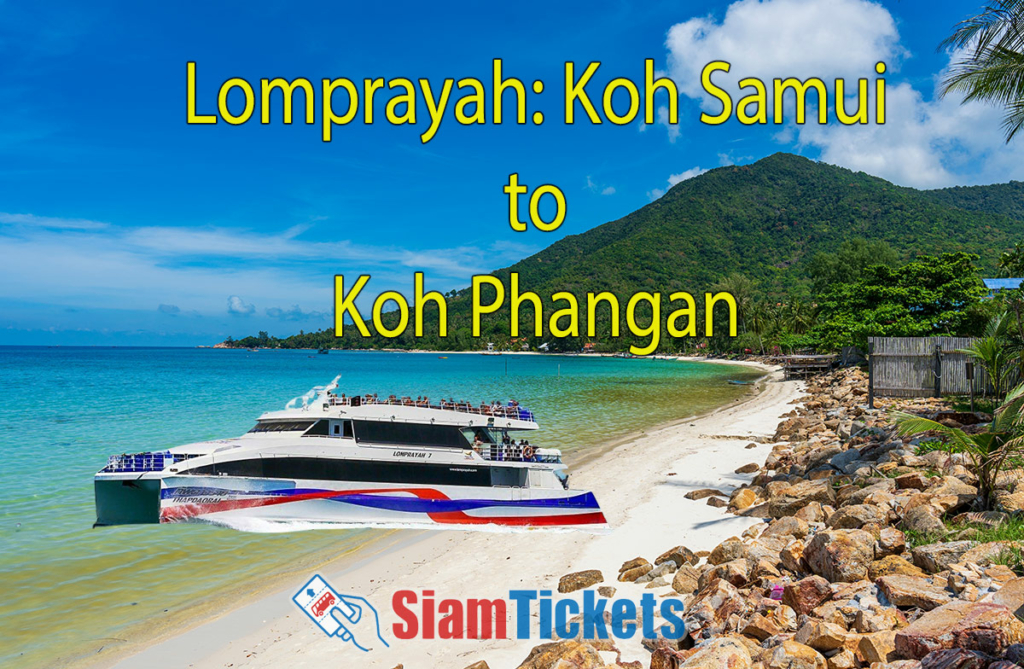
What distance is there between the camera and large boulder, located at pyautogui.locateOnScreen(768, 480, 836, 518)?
35.0 feet

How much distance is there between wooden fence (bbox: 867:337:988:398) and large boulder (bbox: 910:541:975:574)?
662 inches

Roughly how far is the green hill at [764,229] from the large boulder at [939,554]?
12588 cm

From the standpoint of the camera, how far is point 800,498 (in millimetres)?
11000

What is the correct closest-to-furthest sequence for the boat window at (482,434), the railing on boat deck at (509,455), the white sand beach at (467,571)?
the white sand beach at (467,571), the railing on boat deck at (509,455), the boat window at (482,434)

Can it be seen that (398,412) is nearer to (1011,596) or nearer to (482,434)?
(482,434)

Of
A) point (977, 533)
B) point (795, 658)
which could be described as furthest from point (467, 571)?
point (977, 533)

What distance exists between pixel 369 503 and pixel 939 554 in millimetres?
11588

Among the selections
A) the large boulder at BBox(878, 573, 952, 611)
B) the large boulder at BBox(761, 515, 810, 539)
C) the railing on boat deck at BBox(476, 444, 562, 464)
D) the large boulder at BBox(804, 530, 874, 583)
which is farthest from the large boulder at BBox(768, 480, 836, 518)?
the railing on boat deck at BBox(476, 444, 562, 464)

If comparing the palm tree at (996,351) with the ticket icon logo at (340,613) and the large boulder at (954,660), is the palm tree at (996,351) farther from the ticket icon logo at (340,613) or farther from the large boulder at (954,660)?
the ticket icon logo at (340,613)

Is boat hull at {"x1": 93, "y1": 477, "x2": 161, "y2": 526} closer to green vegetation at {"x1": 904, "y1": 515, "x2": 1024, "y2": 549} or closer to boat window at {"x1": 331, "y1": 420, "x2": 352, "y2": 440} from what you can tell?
boat window at {"x1": 331, "y1": 420, "x2": 352, "y2": 440}

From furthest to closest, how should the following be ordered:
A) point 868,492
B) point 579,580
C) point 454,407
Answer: point 454,407, point 868,492, point 579,580

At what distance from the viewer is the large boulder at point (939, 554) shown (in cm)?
643

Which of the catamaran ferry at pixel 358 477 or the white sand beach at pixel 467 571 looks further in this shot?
the catamaran ferry at pixel 358 477

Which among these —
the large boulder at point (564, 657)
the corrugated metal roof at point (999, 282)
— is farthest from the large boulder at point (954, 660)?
the corrugated metal roof at point (999, 282)
